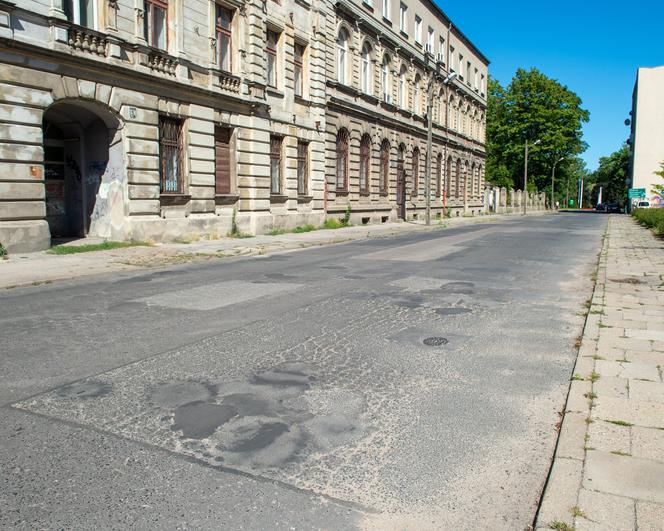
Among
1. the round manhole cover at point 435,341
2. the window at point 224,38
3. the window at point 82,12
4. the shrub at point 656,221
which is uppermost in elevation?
the window at point 224,38

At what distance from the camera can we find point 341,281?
10.2 meters

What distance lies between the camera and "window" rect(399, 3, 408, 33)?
35375 millimetres

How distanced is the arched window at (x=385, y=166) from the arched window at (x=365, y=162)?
2.01m

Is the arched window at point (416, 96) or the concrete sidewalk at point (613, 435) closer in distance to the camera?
the concrete sidewalk at point (613, 435)

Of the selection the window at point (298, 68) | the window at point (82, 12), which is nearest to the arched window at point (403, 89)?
the window at point (298, 68)

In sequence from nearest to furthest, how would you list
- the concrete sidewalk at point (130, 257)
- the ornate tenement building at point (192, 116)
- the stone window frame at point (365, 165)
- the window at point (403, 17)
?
the concrete sidewalk at point (130, 257), the ornate tenement building at point (192, 116), the stone window frame at point (365, 165), the window at point (403, 17)

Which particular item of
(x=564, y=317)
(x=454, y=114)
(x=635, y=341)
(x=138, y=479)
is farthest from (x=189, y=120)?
(x=454, y=114)

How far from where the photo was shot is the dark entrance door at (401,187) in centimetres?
3597

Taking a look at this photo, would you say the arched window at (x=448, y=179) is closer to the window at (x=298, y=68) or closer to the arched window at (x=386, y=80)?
the arched window at (x=386, y=80)

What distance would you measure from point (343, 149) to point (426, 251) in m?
14.6

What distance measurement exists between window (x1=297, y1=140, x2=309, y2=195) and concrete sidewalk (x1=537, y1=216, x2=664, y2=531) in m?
19.5

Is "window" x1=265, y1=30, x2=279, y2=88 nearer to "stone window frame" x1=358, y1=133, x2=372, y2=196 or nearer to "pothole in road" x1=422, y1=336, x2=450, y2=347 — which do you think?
"stone window frame" x1=358, y1=133, x2=372, y2=196

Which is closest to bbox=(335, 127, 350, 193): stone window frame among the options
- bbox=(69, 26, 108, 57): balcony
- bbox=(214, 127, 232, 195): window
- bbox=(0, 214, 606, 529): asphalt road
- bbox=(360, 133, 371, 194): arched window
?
bbox=(360, 133, 371, 194): arched window

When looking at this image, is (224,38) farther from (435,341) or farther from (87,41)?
(435,341)
